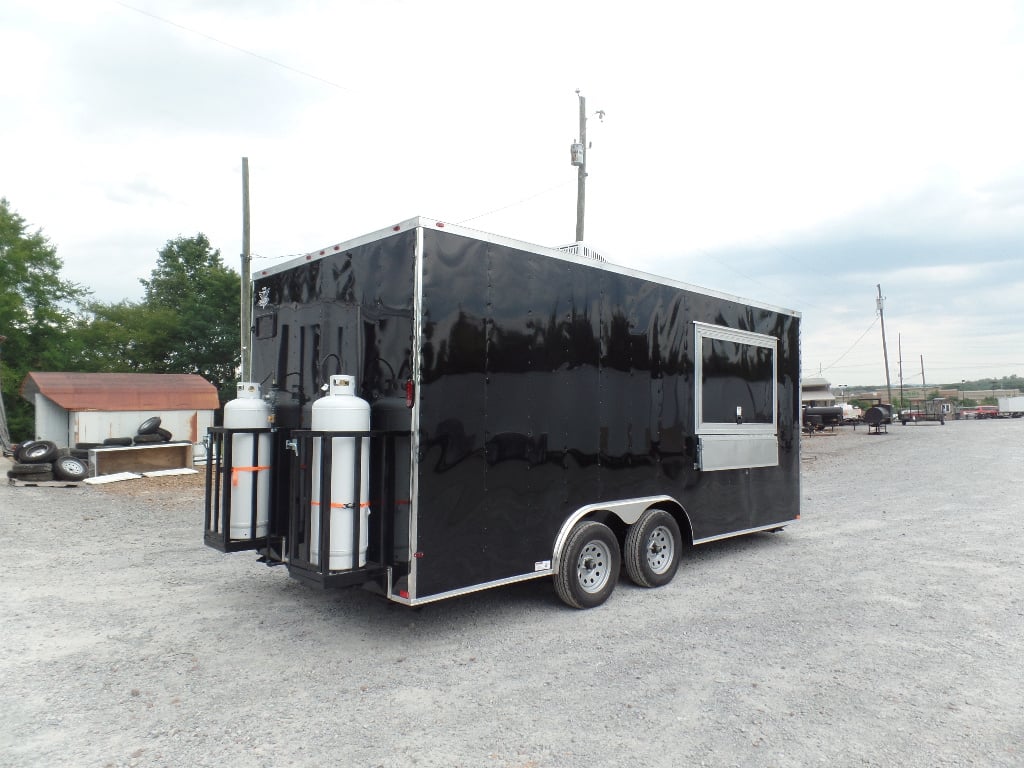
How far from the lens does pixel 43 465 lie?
13492 mm

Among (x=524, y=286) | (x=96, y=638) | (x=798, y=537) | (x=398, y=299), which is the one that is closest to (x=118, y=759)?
(x=96, y=638)

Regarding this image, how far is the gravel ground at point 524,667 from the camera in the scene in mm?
3207

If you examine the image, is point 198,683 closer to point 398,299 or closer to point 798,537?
point 398,299

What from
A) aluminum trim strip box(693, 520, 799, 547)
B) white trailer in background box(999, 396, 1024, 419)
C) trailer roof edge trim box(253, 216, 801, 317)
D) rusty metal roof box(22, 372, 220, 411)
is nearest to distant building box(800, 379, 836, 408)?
rusty metal roof box(22, 372, 220, 411)

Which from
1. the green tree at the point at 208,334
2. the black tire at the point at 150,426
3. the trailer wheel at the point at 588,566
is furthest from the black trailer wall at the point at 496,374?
the green tree at the point at 208,334

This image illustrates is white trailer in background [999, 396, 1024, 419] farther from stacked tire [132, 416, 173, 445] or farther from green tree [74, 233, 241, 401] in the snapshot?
stacked tire [132, 416, 173, 445]

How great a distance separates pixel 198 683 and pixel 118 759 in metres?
0.84

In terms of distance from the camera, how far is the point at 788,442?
7633 mm

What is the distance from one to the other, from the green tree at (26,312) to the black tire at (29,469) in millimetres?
18494

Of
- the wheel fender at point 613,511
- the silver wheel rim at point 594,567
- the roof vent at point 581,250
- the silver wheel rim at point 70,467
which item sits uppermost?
the roof vent at point 581,250

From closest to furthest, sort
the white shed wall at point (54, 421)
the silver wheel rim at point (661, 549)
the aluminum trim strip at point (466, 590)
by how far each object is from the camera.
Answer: the aluminum trim strip at point (466, 590), the silver wheel rim at point (661, 549), the white shed wall at point (54, 421)

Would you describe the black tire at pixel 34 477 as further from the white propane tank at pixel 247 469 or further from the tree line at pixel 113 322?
the tree line at pixel 113 322

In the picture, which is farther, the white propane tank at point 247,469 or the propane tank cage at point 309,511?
the white propane tank at point 247,469

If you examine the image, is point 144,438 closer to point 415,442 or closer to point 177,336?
point 415,442
